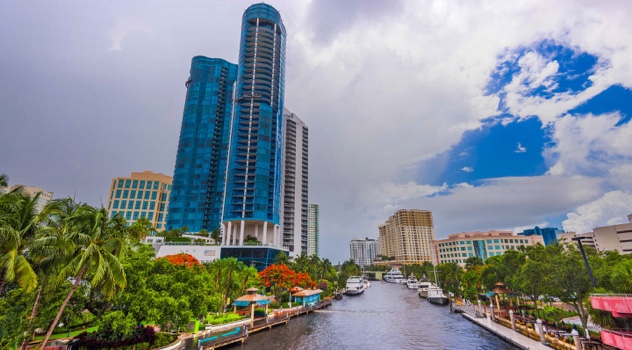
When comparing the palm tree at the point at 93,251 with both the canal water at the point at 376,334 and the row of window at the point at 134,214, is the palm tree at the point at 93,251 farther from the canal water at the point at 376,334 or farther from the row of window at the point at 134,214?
the row of window at the point at 134,214

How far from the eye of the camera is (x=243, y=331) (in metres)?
31.9

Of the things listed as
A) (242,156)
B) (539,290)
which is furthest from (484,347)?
(242,156)

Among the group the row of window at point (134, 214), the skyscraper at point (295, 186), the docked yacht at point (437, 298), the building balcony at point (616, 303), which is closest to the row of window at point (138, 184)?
the row of window at point (134, 214)

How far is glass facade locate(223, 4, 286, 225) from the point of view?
100 metres

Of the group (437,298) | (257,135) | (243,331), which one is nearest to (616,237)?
(437,298)

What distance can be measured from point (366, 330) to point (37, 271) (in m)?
34.4

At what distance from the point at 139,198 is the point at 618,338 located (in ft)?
461

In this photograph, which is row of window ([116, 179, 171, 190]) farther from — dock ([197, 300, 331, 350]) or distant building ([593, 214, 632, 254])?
distant building ([593, 214, 632, 254])

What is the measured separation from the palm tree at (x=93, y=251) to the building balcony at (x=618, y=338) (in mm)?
30271

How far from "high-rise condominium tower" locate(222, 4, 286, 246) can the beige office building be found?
44.3m

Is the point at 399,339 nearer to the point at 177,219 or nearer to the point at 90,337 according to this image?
the point at 90,337

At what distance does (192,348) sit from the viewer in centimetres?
2484

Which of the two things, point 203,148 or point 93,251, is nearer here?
point 93,251

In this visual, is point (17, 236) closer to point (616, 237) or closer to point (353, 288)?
point (353, 288)
